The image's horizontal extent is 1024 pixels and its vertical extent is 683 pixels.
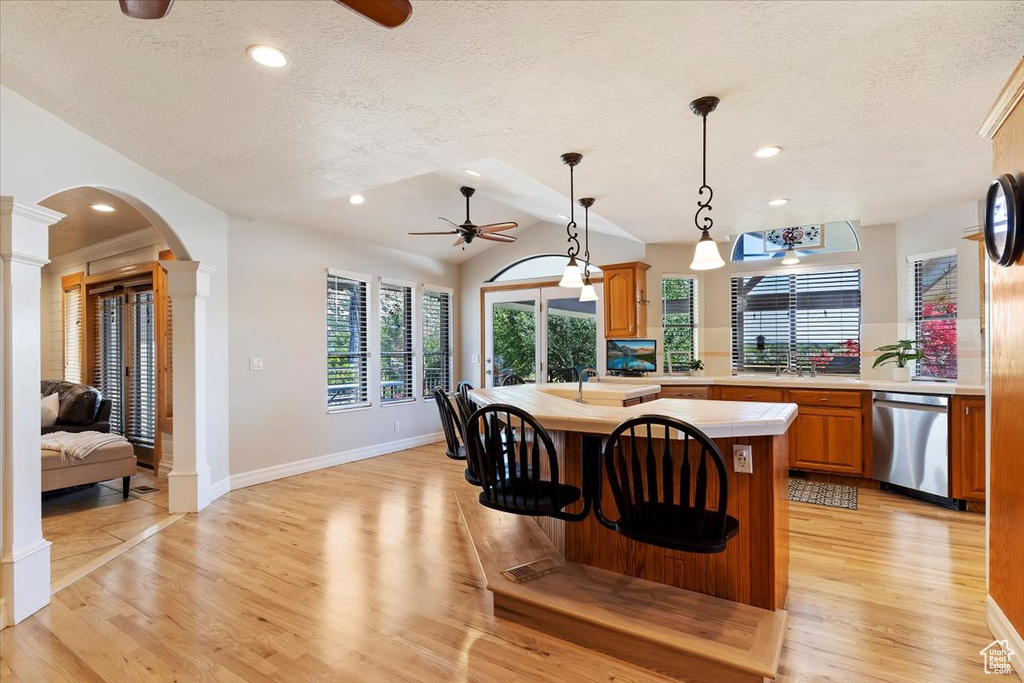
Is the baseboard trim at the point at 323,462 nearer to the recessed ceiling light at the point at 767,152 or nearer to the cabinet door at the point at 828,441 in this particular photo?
the cabinet door at the point at 828,441

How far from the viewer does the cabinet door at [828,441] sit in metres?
4.45

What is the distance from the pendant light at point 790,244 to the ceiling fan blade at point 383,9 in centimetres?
505

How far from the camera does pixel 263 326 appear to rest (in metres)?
4.85

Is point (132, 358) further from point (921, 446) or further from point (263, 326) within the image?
point (921, 446)

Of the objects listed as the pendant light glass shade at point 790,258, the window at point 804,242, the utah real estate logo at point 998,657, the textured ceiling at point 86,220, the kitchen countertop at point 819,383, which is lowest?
the utah real estate logo at point 998,657

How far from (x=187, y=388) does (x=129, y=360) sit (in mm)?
2342

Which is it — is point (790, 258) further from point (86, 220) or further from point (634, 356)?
point (86, 220)

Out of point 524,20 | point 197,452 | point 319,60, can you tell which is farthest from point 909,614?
point 197,452

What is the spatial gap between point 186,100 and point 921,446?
547cm


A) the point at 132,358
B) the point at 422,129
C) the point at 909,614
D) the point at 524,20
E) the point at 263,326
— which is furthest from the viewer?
the point at 132,358

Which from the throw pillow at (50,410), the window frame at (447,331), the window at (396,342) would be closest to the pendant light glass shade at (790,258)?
the window frame at (447,331)

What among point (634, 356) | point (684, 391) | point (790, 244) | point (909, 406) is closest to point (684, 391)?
point (684, 391)

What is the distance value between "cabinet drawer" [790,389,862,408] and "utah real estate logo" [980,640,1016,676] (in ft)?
8.61

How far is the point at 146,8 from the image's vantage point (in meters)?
1.37
